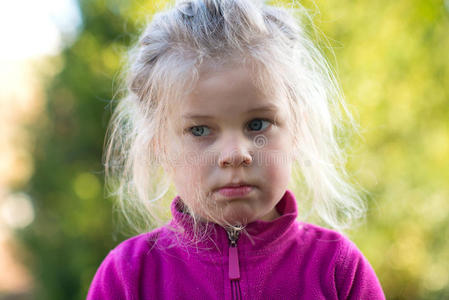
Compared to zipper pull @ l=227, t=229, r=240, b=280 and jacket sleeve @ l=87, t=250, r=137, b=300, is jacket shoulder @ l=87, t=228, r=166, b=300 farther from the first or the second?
zipper pull @ l=227, t=229, r=240, b=280

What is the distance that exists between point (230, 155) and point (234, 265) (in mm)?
408

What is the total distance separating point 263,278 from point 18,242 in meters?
4.06

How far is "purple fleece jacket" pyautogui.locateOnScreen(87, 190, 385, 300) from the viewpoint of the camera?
157 cm

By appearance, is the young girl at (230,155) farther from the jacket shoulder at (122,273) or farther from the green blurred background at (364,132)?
the green blurred background at (364,132)

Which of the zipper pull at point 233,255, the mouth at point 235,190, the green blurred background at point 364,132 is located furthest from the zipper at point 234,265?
the green blurred background at point 364,132

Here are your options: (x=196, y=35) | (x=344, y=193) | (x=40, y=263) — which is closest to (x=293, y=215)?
(x=344, y=193)

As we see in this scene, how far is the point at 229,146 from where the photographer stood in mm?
1438

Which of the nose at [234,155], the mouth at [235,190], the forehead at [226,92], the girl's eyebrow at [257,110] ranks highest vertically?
the forehead at [226,92]

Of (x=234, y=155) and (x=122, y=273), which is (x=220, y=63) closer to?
(x=234, y=155)

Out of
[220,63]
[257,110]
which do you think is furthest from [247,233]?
[220,63]

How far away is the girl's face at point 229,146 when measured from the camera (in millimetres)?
1440

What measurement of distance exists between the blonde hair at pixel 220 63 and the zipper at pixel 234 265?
375 millimetres

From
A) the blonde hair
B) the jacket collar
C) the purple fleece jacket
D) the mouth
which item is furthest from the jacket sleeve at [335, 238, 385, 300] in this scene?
the mouth

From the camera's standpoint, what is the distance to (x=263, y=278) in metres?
1.57
